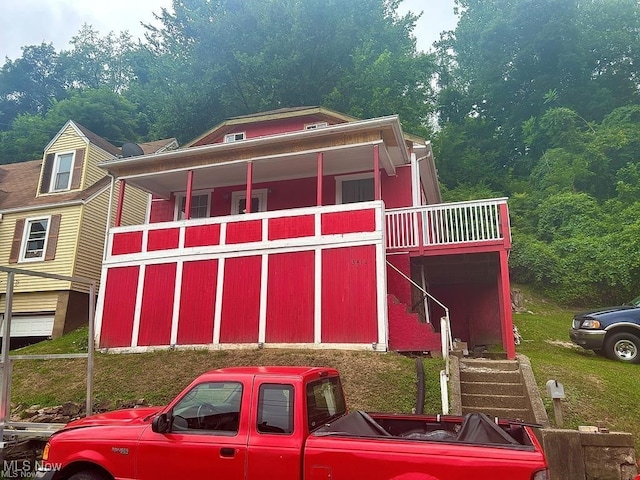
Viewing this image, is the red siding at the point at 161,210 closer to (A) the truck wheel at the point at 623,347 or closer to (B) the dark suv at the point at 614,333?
(B) the dark suv at the point at 614,333

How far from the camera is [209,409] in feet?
14.0

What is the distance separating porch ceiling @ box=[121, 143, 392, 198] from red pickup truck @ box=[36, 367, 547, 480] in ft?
28.4

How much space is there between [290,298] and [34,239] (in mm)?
13430

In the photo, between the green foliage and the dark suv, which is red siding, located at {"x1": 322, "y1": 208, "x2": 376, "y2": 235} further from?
the green foliage

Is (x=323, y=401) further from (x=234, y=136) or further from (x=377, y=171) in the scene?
(x=234, y=136)

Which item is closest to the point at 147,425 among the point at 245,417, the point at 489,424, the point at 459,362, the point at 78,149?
the point at 245,417

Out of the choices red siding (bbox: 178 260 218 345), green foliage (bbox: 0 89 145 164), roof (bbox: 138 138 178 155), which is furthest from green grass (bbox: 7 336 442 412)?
green foliage (bbox: 0 89 145 164)

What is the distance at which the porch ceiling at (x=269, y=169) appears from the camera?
41.5ft

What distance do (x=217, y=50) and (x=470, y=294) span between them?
24.1 meters

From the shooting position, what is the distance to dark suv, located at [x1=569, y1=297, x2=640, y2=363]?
1084 centimetres

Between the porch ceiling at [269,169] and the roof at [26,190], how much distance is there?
5189 mm

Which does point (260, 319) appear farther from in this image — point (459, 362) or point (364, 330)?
point (459, 362)

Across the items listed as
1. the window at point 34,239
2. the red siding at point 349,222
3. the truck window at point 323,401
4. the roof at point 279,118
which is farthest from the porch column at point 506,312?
the window at point 34,239

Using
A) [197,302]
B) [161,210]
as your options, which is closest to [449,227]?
[197,302]
